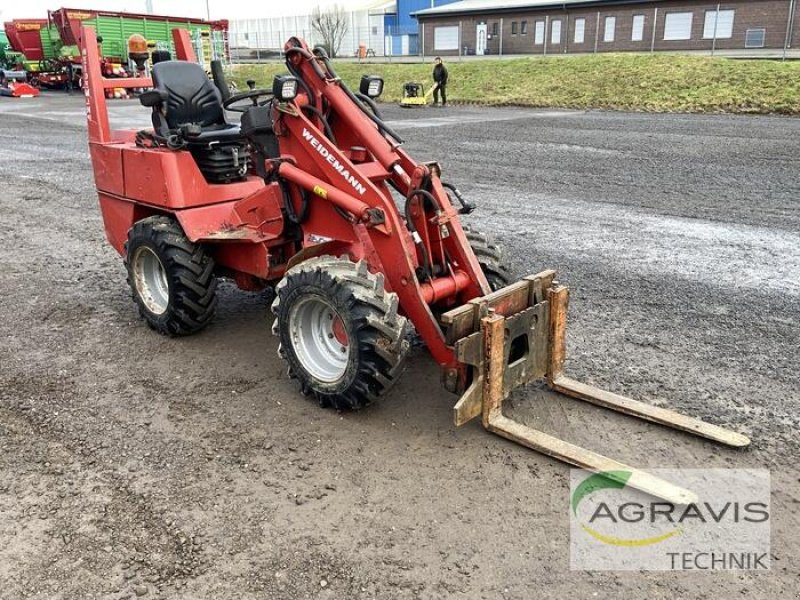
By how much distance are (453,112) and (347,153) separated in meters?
19.6

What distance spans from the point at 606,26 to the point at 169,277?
4359cm

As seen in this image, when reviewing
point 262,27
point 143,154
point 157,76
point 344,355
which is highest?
point 262,27

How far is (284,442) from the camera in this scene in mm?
4246

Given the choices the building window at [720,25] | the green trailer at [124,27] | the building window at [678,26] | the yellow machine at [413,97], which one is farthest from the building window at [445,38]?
the yellow machine at [413,97]

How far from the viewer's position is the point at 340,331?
179 inches

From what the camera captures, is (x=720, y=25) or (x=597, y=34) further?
(x=597, y=34)

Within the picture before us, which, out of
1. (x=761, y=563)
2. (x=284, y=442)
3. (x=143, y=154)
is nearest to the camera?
(x=761, y=563)

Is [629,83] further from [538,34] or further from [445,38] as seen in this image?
[445,38]

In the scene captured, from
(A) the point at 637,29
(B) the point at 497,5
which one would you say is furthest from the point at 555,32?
(B) the point at 497,5

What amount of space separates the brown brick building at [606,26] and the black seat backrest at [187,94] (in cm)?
3520

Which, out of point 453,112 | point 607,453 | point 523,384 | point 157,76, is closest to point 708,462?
point 607,453

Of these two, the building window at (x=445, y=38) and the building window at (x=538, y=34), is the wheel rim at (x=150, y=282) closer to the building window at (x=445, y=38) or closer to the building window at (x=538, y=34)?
the building window at (x=538, y=34)

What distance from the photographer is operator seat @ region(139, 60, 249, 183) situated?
18.4ft

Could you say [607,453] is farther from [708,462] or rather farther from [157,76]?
[157,76]
